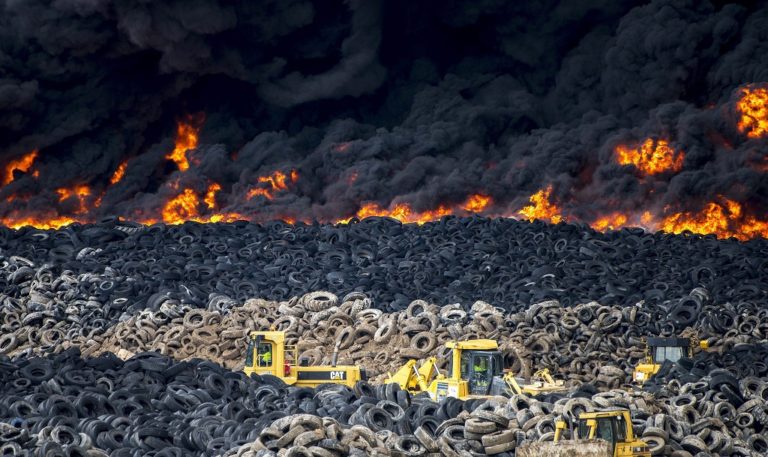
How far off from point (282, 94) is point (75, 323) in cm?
3195

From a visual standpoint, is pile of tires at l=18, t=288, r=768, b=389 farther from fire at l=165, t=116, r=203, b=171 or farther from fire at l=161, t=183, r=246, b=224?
fire at l=165, t=116, r=203, b=171

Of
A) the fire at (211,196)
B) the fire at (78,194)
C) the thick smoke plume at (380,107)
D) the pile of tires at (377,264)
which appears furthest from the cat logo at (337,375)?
the fire at (78,194)

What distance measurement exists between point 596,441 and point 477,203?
4250 centimetres

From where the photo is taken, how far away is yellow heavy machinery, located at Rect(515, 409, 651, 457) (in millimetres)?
19703

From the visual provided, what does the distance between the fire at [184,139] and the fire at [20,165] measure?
27.1ft

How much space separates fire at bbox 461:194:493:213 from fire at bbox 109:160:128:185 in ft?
67.4

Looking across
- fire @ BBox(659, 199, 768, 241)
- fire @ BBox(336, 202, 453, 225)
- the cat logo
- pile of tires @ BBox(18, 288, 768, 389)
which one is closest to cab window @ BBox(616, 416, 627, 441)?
the cat logo

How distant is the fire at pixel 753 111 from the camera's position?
56.1 m

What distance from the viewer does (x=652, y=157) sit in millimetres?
58125

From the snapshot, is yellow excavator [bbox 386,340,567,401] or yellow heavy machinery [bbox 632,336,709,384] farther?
yellow heavy machinery [bbox 632,336,709,384]

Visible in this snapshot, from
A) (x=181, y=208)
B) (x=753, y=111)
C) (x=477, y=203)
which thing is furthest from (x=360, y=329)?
(x=181, y=208)

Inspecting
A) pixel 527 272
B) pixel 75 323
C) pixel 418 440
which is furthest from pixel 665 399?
pixel 75 323

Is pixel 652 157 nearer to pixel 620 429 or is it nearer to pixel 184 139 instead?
pixel 184 139

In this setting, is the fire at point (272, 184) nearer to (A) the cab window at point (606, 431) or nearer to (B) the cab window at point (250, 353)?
(B) the cab window at point (250, 353)
